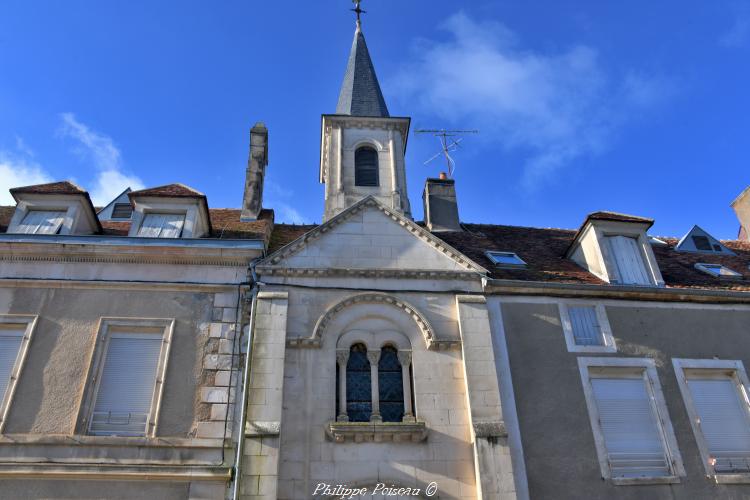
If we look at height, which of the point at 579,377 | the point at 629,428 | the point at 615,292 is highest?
the point at 615,292

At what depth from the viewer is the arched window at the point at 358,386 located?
33.7 ft

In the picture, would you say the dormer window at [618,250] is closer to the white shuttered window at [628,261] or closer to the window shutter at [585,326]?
the white shuttered window at [628,261]

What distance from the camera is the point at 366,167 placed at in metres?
17.2

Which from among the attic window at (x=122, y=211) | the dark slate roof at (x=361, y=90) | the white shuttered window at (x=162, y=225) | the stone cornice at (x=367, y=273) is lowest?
the stone cornice at (x=367, y=273)

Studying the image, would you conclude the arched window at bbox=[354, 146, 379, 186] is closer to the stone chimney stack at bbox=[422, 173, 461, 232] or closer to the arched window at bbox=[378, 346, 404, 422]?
the stone chimney stack at bbox=[422, 173, 461, 232]

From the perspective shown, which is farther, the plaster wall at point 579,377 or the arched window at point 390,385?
the arched window at point 390,385

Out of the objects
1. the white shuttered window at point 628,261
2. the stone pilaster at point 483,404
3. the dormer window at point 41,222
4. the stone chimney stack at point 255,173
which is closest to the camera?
the stone pilaster at point 483,404

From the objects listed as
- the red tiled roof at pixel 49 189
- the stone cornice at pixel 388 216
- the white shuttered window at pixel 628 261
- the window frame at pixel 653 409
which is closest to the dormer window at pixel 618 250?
the white shuttered window at pixel 628 261

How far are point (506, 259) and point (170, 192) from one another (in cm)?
787

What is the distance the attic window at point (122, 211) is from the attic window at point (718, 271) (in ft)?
47.7

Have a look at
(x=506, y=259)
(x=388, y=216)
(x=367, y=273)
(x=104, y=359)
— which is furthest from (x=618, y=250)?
(x=104, y=359)

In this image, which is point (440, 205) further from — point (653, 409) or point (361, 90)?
point (653, 409)

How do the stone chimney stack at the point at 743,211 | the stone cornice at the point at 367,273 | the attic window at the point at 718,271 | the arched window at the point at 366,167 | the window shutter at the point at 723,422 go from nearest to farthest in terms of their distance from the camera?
the window shutter at the point at 723,422 → the stone cornice at the point at 367,273 → the attic window at the point at 718,271 → the arched window at the point at 366,167 → the stone chimney stack at the point at 743,211

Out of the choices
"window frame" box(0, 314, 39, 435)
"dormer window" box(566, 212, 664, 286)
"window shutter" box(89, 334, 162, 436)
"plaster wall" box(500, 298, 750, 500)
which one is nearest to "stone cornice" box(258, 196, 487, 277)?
"plaster wall" box(500, 298, 750, 500)
